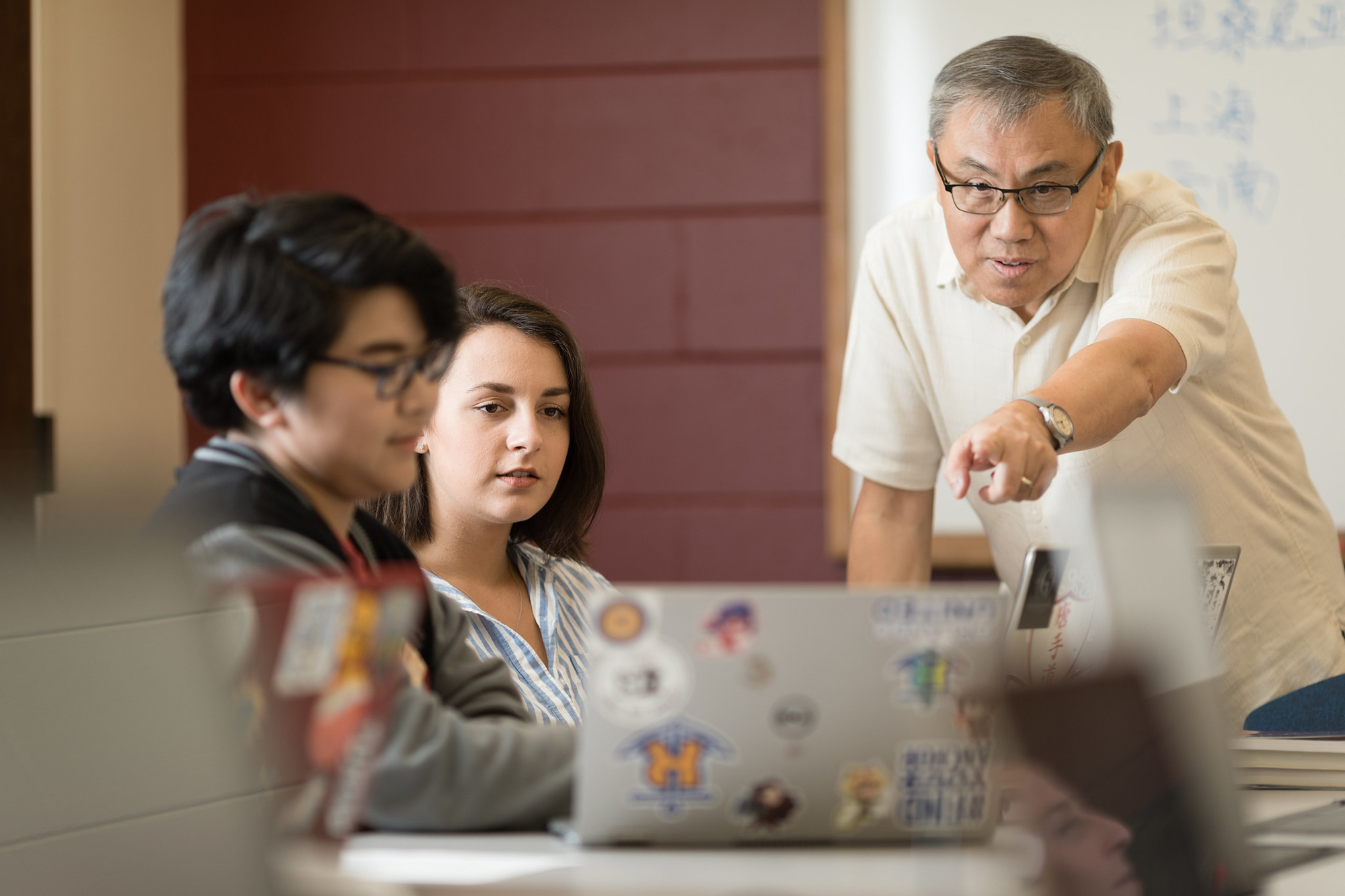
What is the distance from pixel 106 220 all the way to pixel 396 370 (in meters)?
1.72

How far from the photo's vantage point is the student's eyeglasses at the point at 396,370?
0.83 metres

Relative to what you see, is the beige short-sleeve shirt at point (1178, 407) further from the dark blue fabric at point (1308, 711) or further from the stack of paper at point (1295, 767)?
the stack of paper at point (1295, 767)

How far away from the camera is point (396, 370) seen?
2.77ft

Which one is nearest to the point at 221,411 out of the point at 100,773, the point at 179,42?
the point at 100,773

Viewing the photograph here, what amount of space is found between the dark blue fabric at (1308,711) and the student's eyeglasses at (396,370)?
3.46 feet

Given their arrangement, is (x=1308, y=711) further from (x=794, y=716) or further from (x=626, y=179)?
(x=626, y=179)

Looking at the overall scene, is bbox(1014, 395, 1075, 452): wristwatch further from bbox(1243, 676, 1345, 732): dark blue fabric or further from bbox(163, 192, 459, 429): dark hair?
bbox(163, 192, 459, 429): dark hair

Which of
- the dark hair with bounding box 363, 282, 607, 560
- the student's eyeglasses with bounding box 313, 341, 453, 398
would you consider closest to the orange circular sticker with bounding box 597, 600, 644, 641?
the student's eyeglasses with bounding box 313, 341, 453, 398

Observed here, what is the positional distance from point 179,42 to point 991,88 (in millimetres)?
1840

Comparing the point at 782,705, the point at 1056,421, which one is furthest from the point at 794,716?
the point at 1056,421

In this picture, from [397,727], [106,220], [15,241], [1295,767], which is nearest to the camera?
[397,727]

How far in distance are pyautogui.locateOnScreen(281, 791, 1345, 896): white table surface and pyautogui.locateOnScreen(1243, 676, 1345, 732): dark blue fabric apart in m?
0.63

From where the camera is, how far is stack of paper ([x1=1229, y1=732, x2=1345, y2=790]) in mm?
1062

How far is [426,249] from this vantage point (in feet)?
2.92
